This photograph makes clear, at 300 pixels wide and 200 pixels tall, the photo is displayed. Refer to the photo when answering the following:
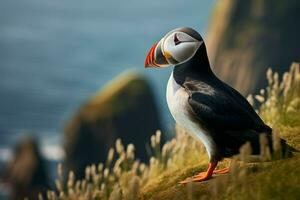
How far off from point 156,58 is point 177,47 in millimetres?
432

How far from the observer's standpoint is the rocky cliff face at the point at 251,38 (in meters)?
92.5

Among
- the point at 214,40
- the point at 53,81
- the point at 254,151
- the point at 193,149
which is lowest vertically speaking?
the point at 53,81

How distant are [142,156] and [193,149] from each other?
77.0 m

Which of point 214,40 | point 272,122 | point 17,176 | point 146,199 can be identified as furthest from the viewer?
point 214,40

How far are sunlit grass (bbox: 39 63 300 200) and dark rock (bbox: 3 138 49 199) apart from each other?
7327cm

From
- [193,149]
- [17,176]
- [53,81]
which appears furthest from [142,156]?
[53,81]

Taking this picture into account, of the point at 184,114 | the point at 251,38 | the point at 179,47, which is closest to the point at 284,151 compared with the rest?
the point at 184,114

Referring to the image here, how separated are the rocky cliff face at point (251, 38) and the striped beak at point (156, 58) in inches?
3110

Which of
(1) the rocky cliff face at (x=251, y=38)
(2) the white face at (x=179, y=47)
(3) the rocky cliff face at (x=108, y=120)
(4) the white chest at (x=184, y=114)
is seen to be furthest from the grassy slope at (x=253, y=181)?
(1) the rocky cliff face at (x=251, y=38)

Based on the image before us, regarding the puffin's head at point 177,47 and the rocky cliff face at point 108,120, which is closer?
the puffin's head at point 177,47

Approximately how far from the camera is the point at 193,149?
1302 cm

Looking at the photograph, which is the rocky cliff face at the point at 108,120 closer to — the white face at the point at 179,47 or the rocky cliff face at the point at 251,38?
the rocky cliff face at the point at 251,38

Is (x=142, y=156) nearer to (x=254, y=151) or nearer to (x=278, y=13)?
(x=278, y=13)

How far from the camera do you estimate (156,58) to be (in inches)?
397
